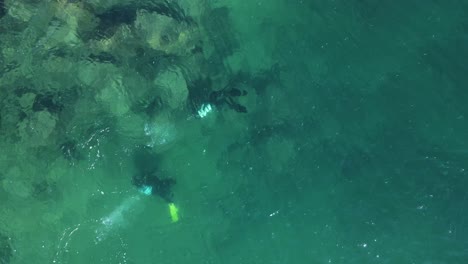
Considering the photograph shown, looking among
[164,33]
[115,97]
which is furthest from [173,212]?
[164,33]

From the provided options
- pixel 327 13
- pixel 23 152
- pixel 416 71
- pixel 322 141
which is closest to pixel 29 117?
pixel 23 152

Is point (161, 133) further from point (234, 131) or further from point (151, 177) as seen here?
point (234, 131)

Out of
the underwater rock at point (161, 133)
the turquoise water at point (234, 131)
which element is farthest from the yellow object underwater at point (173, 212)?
the underwater rock at point (161, 133)

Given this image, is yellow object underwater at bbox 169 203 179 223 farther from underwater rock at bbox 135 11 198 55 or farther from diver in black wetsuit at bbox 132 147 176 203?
underwater rock at bbox 135 11 198 55

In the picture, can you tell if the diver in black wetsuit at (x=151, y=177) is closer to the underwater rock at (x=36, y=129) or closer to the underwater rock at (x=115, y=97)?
the underwater rock at (x=115, y=97)

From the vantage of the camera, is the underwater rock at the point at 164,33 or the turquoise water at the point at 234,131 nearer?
the turquoise water at the point at 234,131

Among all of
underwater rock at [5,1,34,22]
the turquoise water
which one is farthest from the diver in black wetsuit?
underwater rock at [5,1,34,22]
